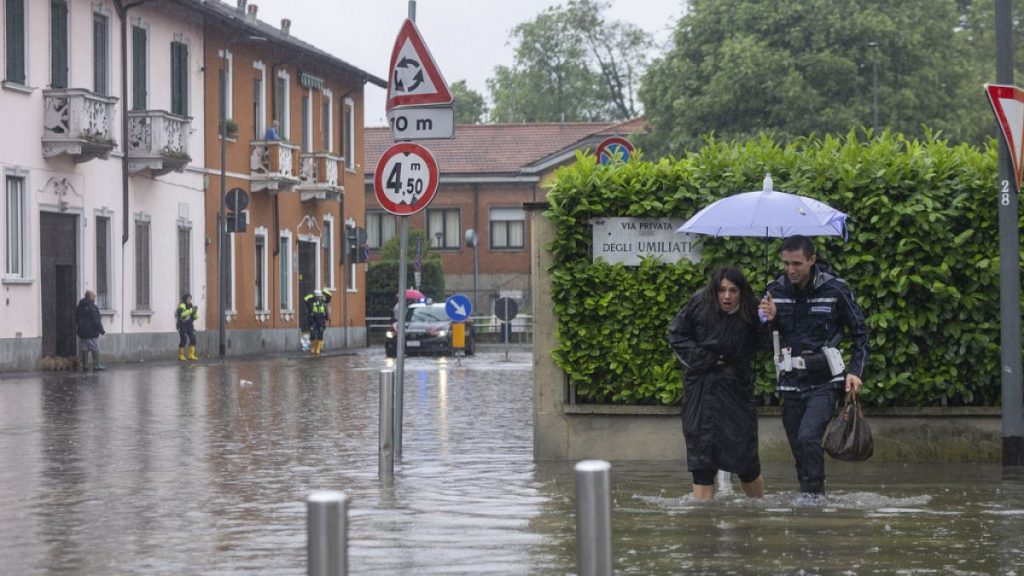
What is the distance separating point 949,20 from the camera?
204 feet

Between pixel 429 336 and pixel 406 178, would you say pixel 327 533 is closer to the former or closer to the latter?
pixel 406 178

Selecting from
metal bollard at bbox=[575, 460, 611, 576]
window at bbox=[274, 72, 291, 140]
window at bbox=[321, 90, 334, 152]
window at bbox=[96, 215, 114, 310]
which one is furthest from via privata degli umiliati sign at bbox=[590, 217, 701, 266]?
window at bbox=[321, 90, 334, 152]

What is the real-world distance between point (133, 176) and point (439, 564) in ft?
116

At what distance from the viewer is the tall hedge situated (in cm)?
1430

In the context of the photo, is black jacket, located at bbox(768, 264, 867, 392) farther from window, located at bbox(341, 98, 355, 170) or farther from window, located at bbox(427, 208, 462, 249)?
window, located at bbox(427, 208, 462, 249)

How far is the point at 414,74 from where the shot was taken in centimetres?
1463

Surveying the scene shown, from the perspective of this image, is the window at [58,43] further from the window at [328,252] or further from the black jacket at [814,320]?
the black jacket at [814,320]

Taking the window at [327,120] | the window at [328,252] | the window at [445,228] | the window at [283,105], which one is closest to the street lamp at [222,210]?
the window at [283,105]

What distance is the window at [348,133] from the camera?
60.7 m

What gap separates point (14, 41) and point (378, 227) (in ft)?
151

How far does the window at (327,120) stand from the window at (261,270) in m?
6.58

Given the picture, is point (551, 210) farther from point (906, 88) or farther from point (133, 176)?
point (906, 88)

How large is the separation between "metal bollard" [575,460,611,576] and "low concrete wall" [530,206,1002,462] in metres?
9.39

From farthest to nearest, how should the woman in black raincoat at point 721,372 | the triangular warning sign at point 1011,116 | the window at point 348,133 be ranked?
the window at point 348,133, the triangular warning sign at point 1011,116, the woman in black raincoat at point 721,372
